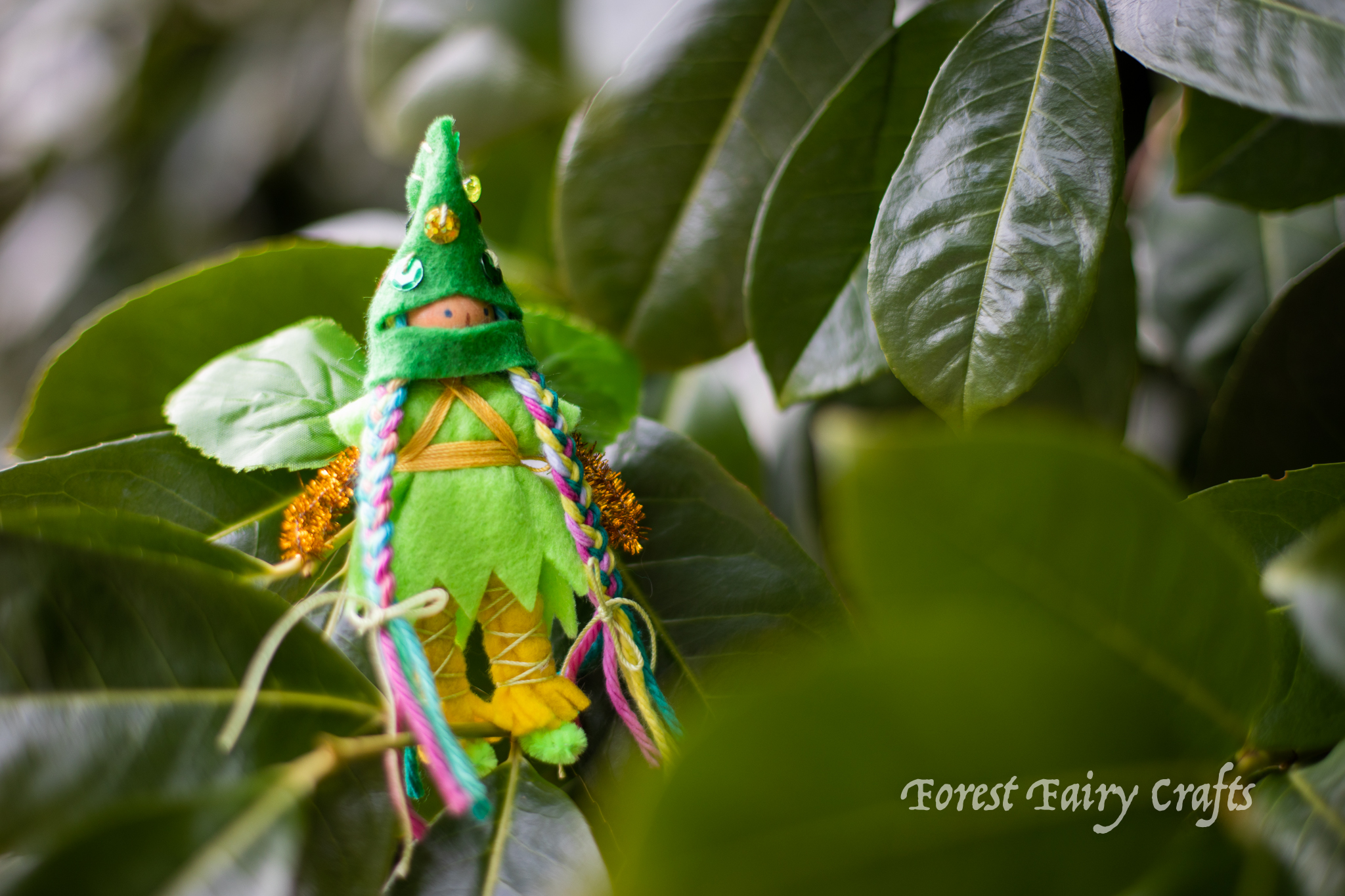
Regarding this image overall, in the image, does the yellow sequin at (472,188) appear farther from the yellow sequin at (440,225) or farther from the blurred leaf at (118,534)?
the blurred leaf at (118,534)

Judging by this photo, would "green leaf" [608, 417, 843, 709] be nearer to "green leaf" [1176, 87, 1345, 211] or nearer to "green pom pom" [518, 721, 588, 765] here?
"green pom pom" [518, 721, 588, 765]

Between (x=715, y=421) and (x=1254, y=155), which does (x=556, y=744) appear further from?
(x=1254, y=155)

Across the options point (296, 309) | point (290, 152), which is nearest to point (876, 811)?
point (296, 309)

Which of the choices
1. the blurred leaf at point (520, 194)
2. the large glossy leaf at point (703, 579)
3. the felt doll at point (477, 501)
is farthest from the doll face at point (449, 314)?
the blurred leaf at point (520, 194)

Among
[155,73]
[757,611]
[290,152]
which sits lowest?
[757,611]

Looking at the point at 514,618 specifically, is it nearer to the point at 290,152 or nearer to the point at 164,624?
the point at 164,624
